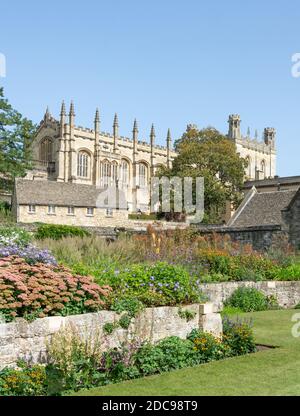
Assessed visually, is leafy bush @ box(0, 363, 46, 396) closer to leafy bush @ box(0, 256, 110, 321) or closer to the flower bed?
the flower bed

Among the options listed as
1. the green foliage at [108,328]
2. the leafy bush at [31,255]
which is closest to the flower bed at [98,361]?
the green foliage at [108,328]

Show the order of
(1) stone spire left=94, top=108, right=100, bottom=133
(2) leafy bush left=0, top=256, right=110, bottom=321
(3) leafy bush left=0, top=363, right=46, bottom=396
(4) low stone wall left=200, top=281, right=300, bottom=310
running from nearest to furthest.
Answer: (3) leafy bush left=0, top=363, right=46, bottom=396 → (2) leafy bush left=0, top=256, right=110, bottom=321 → (4) low stone wall left=200, top=281, right=300, bottom=310 → (1) stone spire left=94, top=108, right=100, bottom=133

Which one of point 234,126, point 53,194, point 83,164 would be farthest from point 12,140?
point 234,126

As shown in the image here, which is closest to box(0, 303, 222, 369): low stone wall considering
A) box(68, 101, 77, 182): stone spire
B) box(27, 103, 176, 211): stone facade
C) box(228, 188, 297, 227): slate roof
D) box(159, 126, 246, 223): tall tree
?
box(228, 188, 297, 227): slate roof

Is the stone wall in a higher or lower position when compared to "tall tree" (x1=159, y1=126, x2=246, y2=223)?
lower

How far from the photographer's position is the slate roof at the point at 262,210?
3012 cm

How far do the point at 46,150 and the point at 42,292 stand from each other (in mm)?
77414

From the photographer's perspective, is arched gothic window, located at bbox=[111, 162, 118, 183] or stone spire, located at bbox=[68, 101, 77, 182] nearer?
stone spire, located at bbox=[68, 101, 77, 182]

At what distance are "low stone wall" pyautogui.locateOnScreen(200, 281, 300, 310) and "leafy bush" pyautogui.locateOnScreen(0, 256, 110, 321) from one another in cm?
656

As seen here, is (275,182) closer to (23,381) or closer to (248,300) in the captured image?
(248,300)

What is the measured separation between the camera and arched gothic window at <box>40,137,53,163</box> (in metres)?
82.8

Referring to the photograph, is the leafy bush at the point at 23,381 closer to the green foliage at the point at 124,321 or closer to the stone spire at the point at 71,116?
the green foliage at the point at 124,321
